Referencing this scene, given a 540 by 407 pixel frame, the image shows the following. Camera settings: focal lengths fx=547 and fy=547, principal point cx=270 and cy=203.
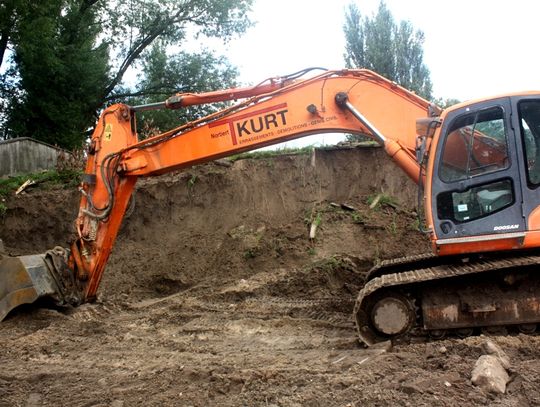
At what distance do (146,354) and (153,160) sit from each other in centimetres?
253

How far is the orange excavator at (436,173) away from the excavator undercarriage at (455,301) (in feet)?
0.03

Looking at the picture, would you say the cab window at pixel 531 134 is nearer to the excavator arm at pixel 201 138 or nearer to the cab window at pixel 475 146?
the cab window at pixel 475 146

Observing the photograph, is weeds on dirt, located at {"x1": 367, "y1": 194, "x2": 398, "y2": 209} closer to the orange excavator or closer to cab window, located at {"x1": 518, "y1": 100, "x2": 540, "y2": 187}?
the orange excavator

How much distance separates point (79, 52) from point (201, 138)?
53.0 ft

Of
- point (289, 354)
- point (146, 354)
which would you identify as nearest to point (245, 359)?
point (289, 354)

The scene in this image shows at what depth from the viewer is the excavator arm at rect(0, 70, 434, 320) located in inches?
247

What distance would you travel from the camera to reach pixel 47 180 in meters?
12.1

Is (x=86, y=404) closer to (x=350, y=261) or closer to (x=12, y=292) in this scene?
(x=12, y=292)

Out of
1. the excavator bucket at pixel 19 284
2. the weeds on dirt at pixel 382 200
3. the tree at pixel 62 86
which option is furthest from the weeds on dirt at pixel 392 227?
the tree at pixel 62 86

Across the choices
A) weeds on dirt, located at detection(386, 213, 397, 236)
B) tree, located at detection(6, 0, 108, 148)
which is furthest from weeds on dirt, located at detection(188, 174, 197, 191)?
tree, located at detection(6, 0, 108, 148)

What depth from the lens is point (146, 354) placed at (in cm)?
597

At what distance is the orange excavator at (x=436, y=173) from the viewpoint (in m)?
5.29

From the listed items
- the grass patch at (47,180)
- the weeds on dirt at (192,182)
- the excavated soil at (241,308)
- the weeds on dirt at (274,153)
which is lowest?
the excavated soil at (241,308)

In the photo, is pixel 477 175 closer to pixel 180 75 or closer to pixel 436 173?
pixel 436 173
